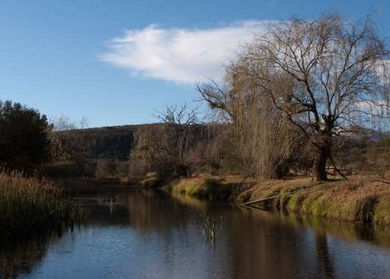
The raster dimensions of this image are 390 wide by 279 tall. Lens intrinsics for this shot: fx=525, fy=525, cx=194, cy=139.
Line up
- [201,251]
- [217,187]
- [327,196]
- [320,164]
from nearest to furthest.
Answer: [201,251]
[327,196]
[320,164]
[217,187]

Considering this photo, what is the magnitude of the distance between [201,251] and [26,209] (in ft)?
21.9

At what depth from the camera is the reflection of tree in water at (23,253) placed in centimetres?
1296

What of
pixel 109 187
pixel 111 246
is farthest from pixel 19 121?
pixel 111 246

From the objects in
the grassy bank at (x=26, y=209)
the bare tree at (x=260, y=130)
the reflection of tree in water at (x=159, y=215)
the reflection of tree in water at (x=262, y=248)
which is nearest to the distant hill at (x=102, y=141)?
the reflection of tree in water at (x=159, y=215)

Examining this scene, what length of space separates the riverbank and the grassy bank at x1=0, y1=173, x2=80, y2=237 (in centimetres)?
1083

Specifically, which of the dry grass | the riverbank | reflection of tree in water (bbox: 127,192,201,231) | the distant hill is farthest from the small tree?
the distant hill

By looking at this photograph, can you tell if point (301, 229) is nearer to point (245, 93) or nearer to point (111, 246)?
point (111, 246)

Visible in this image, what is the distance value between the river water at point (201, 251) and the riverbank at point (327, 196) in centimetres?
104

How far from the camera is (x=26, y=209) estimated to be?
59.4ft

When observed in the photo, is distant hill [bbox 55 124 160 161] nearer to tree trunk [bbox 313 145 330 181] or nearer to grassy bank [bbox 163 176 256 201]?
grassy bank [bbox 163 176 256 201]

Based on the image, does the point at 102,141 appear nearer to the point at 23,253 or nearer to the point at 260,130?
the point at 260,130

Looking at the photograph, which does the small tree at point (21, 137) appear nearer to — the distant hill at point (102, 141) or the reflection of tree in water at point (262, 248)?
the reflection of tree in water at point (262, 248)

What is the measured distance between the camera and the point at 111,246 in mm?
16625

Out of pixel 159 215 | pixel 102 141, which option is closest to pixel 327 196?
pixel 159 215
